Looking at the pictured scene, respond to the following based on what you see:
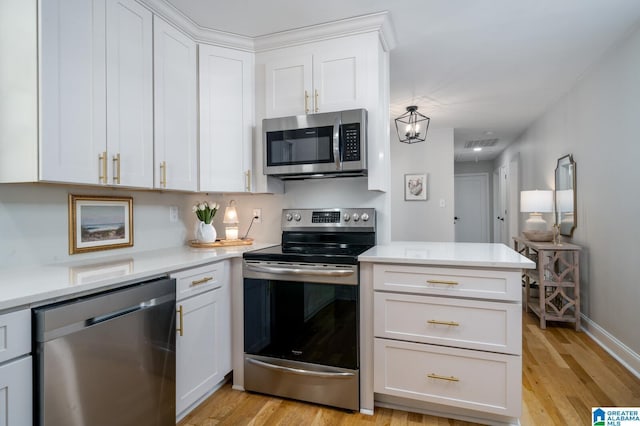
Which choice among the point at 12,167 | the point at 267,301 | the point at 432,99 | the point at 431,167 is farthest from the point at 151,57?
the point at 431,167

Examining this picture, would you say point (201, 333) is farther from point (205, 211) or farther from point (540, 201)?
point (540, 201)

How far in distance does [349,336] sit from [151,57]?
6.40ft

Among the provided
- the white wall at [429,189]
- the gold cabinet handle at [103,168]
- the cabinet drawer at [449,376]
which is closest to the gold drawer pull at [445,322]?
the cabinet drawer at [449,376]

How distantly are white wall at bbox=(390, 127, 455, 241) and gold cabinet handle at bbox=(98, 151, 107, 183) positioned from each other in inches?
171

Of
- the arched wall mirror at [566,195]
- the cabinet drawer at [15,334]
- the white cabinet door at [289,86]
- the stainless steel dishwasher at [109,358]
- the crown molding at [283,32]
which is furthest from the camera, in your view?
the arched wall mirror at [566,195]

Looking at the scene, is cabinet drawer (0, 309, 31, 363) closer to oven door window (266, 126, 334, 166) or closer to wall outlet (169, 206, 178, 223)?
wall outlet (169, 206, 178, 223)

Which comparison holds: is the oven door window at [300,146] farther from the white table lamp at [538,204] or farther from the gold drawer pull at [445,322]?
the white table lamp at [538,204]

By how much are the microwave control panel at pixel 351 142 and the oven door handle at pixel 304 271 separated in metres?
0.74

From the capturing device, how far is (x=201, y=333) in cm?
190

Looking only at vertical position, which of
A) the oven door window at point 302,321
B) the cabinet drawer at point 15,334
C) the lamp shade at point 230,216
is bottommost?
the oven door window at point 302,321

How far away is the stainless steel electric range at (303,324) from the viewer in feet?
6.24

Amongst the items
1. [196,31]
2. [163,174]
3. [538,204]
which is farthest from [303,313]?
[538,204]

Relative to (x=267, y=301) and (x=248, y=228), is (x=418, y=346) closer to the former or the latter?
(x=267, y=301)

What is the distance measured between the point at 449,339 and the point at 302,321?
0.80m
